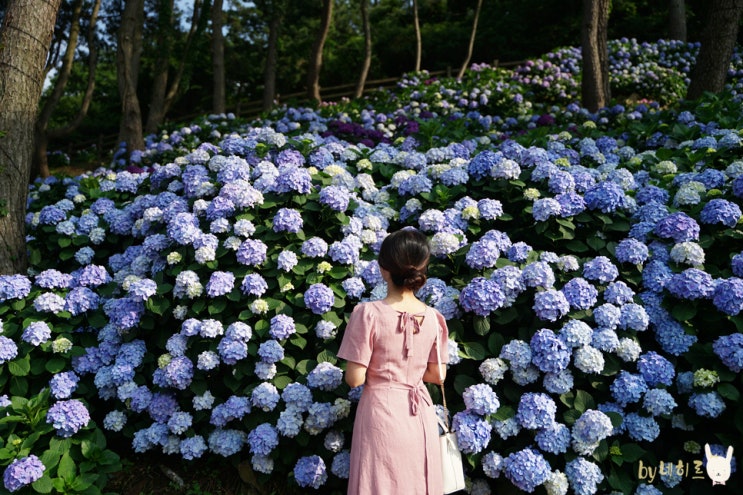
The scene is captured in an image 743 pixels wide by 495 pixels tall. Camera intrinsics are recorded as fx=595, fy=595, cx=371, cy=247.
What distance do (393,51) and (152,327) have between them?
19.4m

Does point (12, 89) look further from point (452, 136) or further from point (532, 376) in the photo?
point (532, 376)

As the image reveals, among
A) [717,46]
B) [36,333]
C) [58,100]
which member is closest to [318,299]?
[36,333]

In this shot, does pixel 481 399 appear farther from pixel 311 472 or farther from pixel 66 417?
pixel 66 417

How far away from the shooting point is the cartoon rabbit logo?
285cm

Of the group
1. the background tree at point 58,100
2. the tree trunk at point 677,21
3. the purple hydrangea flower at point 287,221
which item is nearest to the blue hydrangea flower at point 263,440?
the purple hydrangea flower at point 287,221

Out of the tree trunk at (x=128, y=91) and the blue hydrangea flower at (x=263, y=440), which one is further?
the tree trunk at (x=128, y=91)

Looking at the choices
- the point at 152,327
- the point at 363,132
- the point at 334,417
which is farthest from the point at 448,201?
the point at 363,132

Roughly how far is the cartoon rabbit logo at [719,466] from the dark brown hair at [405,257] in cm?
169

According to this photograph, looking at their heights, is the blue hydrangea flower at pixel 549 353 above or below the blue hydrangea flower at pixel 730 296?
below

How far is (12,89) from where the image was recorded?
4.41 m

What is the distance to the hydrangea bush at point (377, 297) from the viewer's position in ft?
9.82

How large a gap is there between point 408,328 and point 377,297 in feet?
2.81

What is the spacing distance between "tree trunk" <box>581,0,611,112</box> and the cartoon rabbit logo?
20.7ft

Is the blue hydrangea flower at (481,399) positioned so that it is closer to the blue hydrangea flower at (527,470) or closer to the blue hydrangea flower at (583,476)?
the blue hydrangea flower at (527,470)
